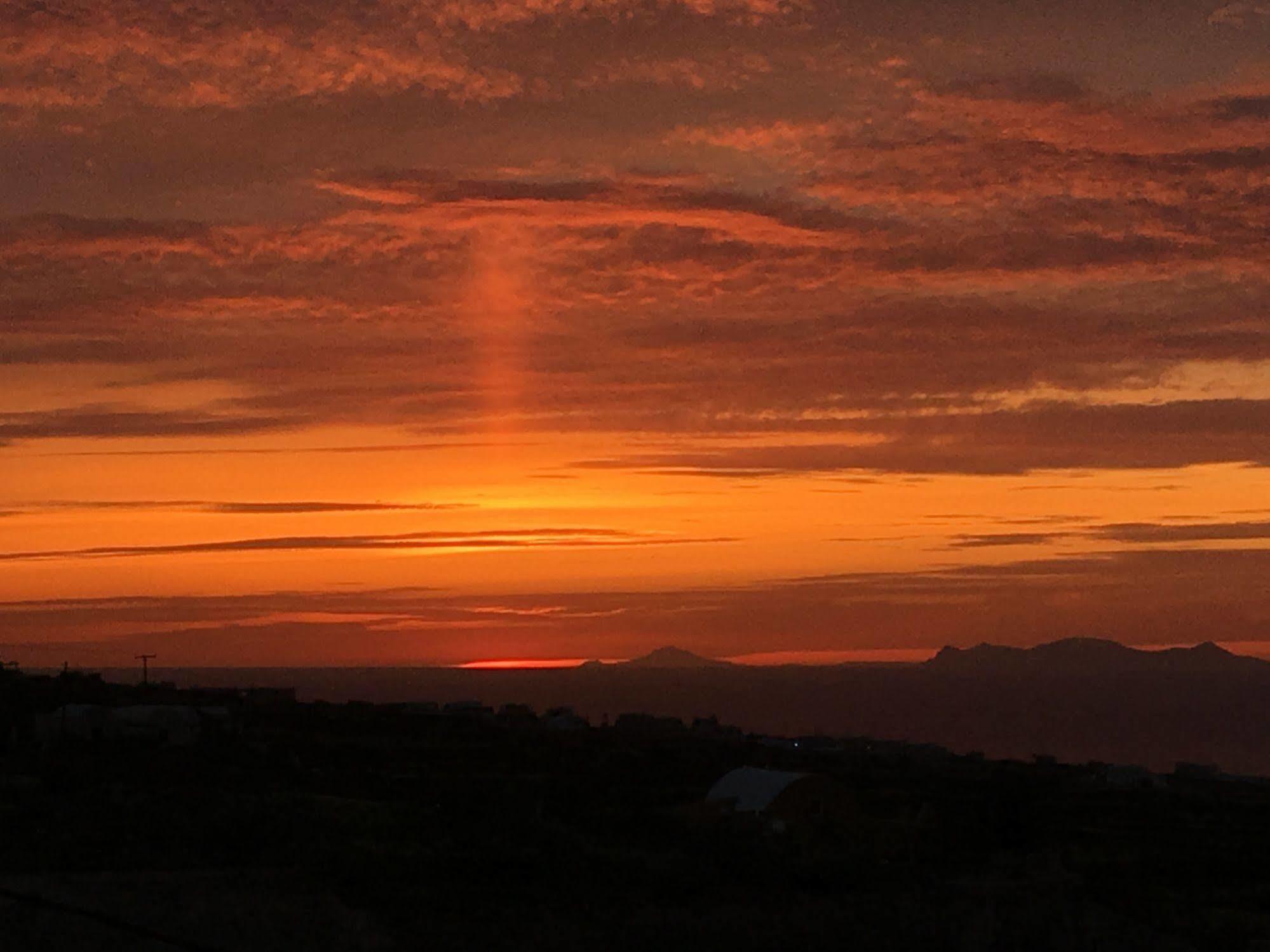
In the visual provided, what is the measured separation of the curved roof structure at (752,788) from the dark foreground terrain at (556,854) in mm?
460

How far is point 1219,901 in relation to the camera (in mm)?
23750

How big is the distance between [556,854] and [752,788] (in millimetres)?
6685

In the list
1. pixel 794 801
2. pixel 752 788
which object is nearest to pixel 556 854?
pixel 794 801

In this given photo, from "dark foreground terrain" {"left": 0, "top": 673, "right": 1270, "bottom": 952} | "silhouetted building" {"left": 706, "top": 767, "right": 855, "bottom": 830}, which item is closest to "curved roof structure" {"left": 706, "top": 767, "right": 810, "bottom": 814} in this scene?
"silhouetted building" {"left": 706, "top": 767, "right": 855, "bottom": 830}

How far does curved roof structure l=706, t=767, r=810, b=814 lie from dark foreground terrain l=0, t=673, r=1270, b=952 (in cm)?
46

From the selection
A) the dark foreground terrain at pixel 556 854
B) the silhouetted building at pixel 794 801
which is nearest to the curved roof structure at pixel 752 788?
the silhouetted building at pixel 794 801

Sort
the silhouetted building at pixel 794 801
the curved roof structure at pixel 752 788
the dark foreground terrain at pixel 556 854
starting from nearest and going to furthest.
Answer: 1. the dark foreground terrain at pixel 556 854
2. the silhouetted building at pixel 794 801
3. the curved roof structure at pixel 752 788

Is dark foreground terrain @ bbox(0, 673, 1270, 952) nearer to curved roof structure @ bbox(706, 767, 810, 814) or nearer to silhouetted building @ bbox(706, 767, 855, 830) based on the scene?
silhouetted building @ bbox(706, 767, 855, 830)

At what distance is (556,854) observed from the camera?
2397cm

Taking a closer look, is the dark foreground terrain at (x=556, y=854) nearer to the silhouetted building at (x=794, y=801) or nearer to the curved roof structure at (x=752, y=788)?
the silhouetted building at (x=794, y=801)

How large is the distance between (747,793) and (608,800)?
479cm

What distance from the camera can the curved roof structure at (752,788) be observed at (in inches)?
1136

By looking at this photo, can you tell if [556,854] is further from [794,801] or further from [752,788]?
[752,788]

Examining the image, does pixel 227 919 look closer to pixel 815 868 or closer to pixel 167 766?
pixel 815 868
